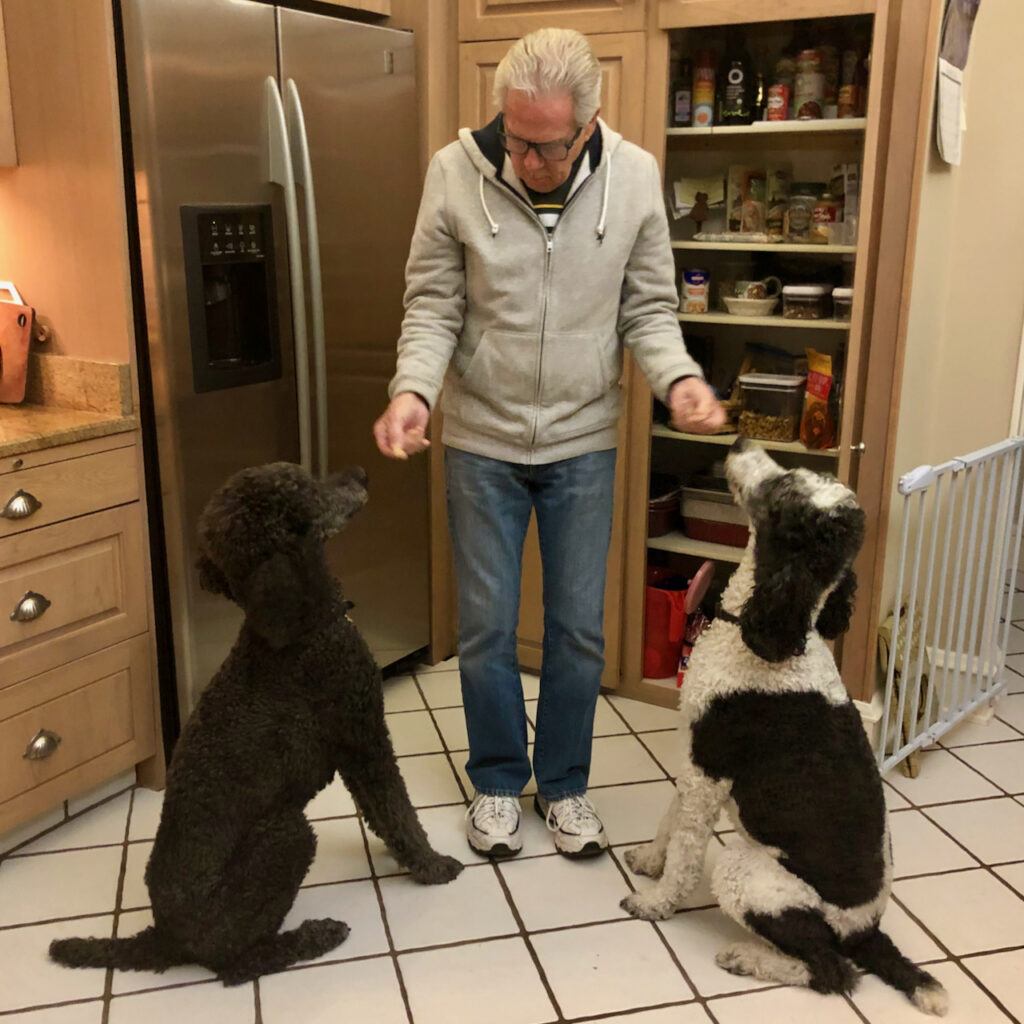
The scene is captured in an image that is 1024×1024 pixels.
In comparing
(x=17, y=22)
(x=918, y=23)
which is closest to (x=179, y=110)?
(x=17, y=22)

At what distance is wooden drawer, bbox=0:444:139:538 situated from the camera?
1.98 m

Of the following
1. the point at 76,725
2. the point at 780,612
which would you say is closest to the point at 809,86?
the point at 780,612

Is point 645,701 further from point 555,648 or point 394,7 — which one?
point 394,7

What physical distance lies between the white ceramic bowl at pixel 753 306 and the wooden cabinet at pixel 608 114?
1.08 feet

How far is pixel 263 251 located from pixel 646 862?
4.94 feet

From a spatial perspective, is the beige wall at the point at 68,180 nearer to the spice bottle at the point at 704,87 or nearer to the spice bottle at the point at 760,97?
the spice bottle at the point at 704,87

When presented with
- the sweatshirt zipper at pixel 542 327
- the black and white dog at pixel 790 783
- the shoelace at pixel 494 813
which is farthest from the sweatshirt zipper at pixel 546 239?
the shoelace at pixel 494 813

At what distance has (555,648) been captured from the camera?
214cm

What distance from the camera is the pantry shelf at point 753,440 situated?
2.57 meters

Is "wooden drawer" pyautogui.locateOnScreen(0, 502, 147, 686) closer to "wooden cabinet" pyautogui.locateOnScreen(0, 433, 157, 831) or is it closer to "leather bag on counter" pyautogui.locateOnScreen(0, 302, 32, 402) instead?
"wooden cabinet" pyautogui.locateOnScreen(0, 433, 157, 831)

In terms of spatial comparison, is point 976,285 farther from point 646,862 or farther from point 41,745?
point 41,745

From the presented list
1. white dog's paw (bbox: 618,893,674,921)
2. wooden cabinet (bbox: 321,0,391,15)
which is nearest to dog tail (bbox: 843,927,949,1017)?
white dog's paw (bbox: 618,893,674,921)

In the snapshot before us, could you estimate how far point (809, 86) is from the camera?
2486 millimetres

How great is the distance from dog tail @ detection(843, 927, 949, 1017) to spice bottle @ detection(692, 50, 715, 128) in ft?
6.00
